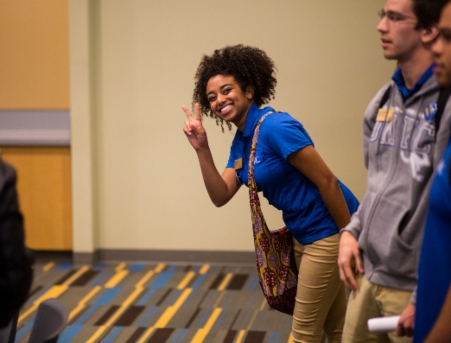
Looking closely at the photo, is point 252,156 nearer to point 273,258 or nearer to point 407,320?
point 273,258

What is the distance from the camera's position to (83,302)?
4.36 m

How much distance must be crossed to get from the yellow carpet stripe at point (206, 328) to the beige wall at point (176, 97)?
1.08m

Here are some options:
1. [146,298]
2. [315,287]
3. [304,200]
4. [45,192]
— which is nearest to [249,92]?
[304,200]

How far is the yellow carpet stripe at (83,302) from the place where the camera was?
4.16m

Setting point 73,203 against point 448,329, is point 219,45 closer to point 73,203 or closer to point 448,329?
point 73,203

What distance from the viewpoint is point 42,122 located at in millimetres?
5168

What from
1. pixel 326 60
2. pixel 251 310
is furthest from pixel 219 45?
pixel 251 310

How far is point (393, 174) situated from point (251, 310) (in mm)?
2613

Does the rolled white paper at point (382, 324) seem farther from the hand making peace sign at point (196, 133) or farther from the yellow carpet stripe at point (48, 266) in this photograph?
the yellow carpet stripe at point (48, 266)

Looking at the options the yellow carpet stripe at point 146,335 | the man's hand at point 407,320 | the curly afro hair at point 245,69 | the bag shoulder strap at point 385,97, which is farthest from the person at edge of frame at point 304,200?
the yellow carpet stripe at point 146,335

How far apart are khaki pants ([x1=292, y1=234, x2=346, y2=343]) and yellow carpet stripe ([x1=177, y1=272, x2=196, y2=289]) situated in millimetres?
2238

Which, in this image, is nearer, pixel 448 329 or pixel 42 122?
pixel 448 329

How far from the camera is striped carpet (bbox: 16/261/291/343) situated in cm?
380

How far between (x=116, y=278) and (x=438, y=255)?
3.76 meters
